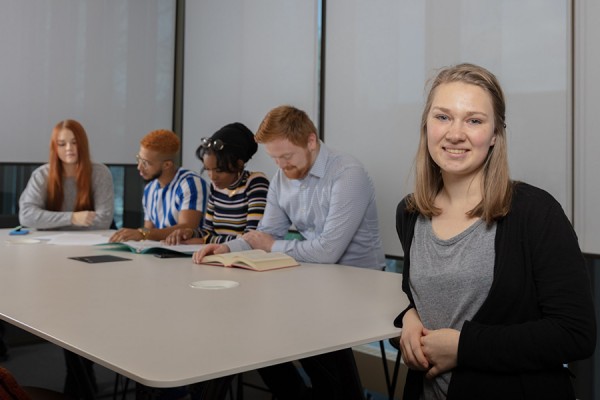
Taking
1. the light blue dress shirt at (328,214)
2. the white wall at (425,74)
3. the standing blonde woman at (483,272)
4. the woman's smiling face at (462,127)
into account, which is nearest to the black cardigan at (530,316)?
the standing blonde woman at (483,272)

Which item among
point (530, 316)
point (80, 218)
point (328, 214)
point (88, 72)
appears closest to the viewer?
point (530, 316)

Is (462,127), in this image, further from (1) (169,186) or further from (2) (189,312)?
(1) (169,186)

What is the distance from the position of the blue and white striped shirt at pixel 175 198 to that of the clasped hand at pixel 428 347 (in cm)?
212

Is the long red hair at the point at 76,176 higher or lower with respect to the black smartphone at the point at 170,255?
higher

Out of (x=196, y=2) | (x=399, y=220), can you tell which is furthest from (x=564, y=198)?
(x=196, y=2)

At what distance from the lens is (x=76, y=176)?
12.4 feet

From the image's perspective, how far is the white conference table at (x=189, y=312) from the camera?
118 cm

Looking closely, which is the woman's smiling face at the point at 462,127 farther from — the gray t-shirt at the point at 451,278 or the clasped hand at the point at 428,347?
the clasped hand at the point at 428,347

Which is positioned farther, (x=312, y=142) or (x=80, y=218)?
(x=80, y=218)

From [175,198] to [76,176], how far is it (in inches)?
27.8

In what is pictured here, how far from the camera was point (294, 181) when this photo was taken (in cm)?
274

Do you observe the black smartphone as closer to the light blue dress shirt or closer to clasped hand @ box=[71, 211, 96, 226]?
the light blue dress shirt

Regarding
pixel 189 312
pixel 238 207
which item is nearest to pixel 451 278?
pixel 189 312

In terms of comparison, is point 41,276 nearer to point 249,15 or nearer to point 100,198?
point 100,198
